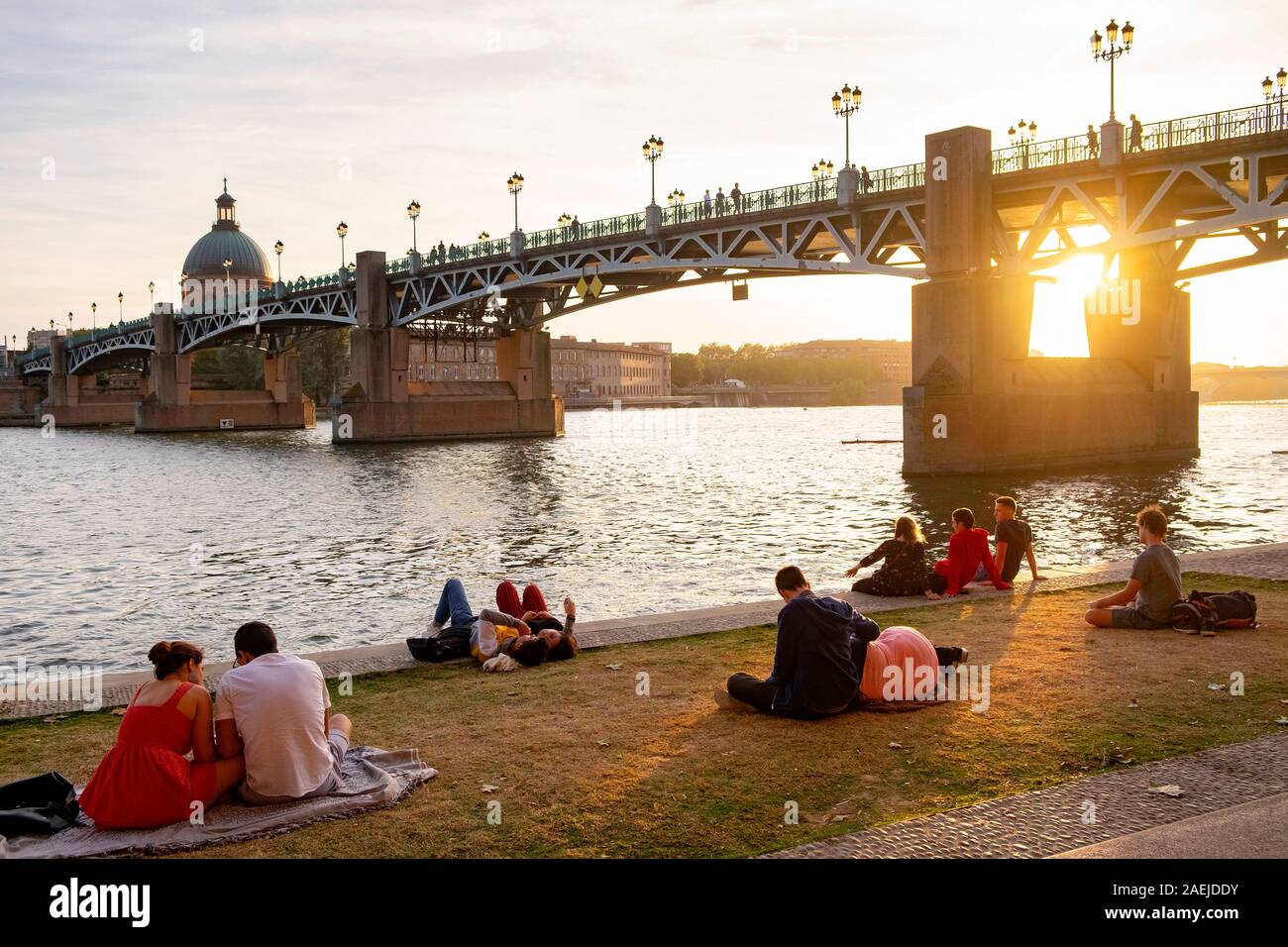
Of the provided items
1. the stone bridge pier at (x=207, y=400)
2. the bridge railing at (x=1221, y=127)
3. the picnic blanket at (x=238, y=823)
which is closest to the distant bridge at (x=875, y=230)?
the bridge railing at (x=1221, y=127)

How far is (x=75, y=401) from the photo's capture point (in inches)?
5369

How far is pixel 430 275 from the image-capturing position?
81750mm

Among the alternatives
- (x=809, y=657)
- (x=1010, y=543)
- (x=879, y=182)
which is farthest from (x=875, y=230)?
(x=809, y=657)

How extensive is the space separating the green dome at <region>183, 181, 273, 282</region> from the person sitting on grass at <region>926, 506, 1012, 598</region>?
→ 539 ft

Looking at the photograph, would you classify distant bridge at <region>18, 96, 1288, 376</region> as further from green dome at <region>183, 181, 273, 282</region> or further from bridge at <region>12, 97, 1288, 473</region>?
green dome at <region>183, 181, 273, 282</region>

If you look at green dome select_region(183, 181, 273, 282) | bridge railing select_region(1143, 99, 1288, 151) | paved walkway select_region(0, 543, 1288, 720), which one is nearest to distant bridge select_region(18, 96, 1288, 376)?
bridge railing select_region(1143, 99, 1288, 151)

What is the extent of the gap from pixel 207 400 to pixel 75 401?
101 feet

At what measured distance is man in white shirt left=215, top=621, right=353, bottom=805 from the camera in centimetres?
712

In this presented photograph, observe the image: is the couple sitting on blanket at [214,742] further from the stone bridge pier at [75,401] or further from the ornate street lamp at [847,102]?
the stone bridge pier at [75,401]

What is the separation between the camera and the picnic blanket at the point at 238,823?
646cm

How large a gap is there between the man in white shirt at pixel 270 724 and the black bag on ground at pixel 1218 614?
8.55 meters
